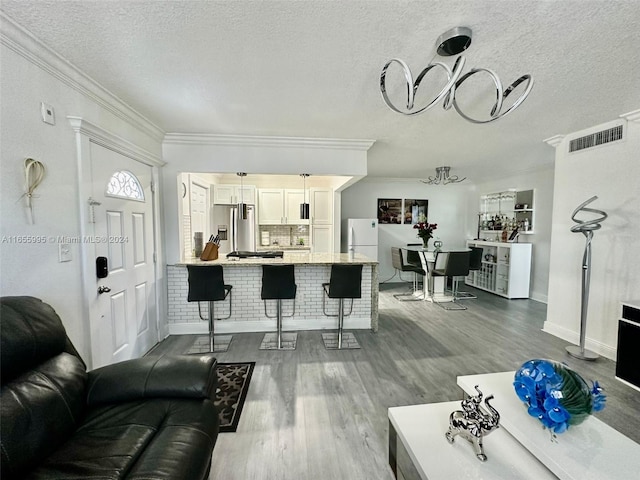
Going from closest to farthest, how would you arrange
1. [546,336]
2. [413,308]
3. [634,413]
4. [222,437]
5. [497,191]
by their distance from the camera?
[222,437] < [634,413] < [546,336] < [413,308] < [497,191]

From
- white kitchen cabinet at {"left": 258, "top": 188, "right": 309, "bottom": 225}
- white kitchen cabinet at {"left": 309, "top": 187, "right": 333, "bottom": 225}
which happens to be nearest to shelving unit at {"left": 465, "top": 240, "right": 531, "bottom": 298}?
white kitchen cabinet at {"left": 309, "top": 187, "right": 333, "bottom": 225}

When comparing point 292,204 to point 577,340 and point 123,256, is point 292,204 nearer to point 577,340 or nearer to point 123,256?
point 123,256

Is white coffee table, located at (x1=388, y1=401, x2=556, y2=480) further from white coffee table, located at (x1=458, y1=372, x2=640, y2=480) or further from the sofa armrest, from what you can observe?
the sofa armrest

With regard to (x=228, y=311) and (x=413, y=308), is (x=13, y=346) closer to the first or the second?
(x=228, y=311)

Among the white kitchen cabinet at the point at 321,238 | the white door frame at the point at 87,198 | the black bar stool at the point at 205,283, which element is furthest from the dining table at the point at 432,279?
the white door frame at the point at 87,198

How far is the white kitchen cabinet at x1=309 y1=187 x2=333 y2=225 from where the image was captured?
5594 millimetres

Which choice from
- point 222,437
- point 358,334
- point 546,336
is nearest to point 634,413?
point 546,336

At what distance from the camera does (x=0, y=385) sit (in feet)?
3.60

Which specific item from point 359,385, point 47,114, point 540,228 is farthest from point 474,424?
point 540,228

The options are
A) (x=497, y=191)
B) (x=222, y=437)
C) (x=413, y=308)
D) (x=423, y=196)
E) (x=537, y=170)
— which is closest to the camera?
(x=222, y=437)

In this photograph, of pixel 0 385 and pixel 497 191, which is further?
pixel 497 191

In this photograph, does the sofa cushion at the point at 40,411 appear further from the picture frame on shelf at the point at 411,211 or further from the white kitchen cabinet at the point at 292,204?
the picture frame on shelf at the point at 411,211

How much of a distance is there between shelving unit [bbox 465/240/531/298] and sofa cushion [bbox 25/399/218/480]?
5620 mm

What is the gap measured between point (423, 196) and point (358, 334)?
4354 mm
